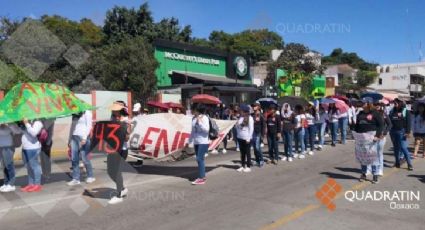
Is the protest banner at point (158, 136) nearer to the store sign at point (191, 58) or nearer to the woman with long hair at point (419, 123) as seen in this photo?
the woman with long hair at point (419, 123)

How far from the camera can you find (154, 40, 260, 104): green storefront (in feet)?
97.7

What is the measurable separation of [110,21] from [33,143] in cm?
3264

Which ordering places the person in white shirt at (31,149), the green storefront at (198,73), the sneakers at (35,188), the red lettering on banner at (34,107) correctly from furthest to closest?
the green storefront at (198,73), the sneakers at (35,188), the person in white shirt at (31,149), the red lettering on banner at (34,107)

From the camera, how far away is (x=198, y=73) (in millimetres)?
33906

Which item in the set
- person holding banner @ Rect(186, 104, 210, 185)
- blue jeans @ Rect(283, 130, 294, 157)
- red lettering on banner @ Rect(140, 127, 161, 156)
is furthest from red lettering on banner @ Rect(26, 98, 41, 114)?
blue jeans @ Rect(283, 130, 294, 157)

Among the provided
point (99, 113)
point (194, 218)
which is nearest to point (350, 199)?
point (194, 218)

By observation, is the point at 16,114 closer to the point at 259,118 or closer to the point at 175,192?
the point at 175,192

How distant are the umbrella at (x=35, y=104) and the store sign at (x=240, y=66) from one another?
29055 millimetres

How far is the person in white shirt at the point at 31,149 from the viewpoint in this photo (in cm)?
848

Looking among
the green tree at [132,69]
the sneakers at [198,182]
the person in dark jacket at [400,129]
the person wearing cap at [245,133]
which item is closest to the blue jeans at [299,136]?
the person in dark jacket at [400,129]

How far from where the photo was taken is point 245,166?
442 inches

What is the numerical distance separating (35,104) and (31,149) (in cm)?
88

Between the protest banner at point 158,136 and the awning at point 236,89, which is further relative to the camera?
the awning at point 236,89

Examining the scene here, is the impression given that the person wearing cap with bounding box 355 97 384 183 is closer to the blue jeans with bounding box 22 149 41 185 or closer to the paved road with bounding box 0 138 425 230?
the paved road with bounding box 0 138 425 230
